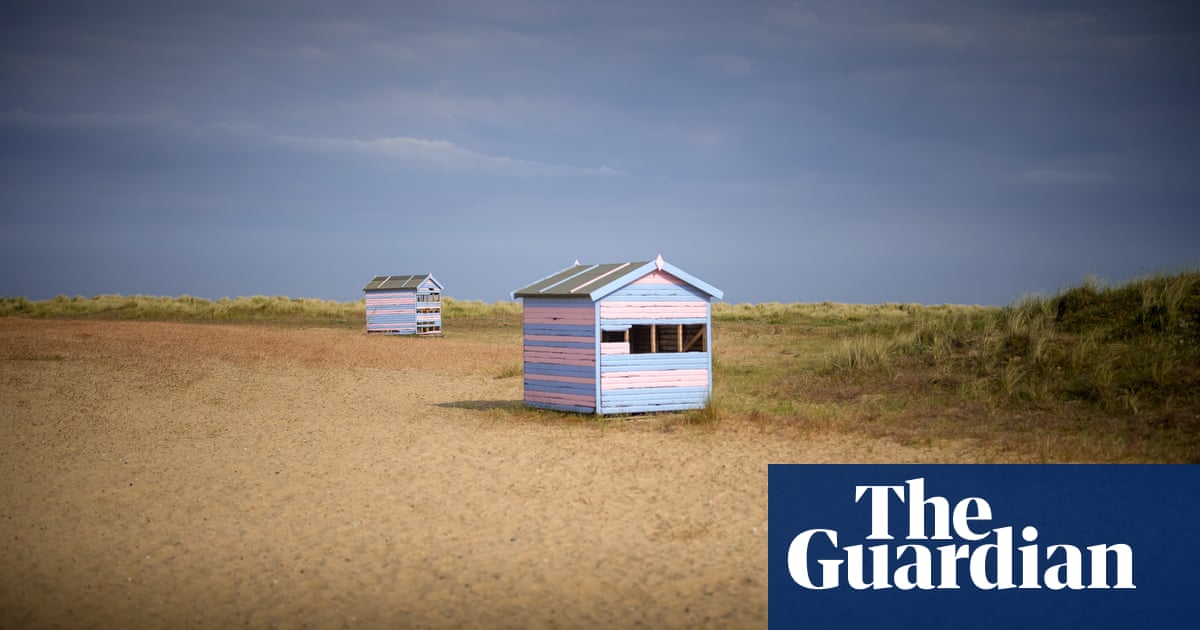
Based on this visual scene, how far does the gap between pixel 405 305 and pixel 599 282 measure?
2606cm

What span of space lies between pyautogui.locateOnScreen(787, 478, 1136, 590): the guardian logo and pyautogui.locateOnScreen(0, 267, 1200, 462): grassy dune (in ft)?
13.4

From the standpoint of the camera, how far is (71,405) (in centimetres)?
1870

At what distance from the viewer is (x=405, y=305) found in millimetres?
41188

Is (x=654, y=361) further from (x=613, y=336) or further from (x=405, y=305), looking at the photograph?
(x=405, y=305)

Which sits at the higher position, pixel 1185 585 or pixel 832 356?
pixel 832 356

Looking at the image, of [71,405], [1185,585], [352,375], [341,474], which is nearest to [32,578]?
[341,474]

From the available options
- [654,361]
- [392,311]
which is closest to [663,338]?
[654,361]

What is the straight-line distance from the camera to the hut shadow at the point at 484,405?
18.5 metres

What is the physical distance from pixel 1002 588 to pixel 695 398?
29.4 ft

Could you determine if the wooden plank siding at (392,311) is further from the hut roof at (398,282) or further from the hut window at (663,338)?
the hut window at (663,338)

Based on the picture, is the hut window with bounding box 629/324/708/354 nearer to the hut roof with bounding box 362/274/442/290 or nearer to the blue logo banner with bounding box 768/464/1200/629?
the blue logo banner with bounding box 768/464/1200/629

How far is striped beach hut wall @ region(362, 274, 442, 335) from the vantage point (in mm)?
41031

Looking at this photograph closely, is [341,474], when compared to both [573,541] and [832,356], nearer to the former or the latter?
[573,541]

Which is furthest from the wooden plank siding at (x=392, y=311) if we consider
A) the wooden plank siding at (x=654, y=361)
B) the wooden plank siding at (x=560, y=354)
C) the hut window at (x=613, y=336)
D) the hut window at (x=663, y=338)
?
the wooden plank siding at (x=654, y=361)
